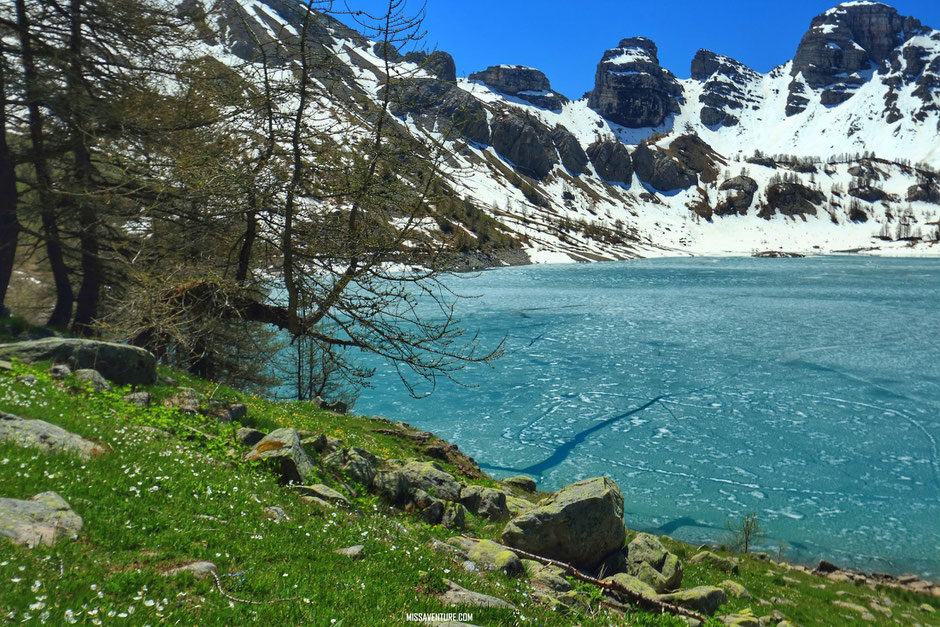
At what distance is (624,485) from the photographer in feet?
71.2

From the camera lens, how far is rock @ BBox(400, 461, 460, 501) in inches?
493

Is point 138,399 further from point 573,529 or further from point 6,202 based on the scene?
point 6,202

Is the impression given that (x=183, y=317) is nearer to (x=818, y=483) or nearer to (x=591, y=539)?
(x=591, y=539)

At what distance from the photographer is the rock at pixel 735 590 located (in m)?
12.2

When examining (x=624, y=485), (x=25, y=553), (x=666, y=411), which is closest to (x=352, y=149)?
(x=25, y=553)

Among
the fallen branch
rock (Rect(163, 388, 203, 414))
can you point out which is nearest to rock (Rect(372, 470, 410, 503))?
the fallen branch

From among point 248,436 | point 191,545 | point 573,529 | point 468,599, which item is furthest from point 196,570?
point 573,529

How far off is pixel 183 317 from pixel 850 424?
101ft

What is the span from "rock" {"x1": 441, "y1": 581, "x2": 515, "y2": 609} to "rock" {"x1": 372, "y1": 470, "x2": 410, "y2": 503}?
5.07 m

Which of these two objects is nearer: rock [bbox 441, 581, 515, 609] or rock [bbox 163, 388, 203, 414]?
→ rock [bbox 441, 581, 515, 609]

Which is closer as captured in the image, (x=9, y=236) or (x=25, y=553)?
(x=25, y=553)

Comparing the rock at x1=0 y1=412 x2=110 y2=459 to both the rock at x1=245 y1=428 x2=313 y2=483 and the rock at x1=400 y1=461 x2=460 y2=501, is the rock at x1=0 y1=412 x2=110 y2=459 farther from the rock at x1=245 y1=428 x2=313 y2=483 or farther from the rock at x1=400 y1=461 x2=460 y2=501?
the rock at x1=400 y1=461 x2=460 y2=501

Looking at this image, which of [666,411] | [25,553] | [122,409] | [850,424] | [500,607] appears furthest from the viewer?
[666,411]

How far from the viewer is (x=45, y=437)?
7.10 metres
